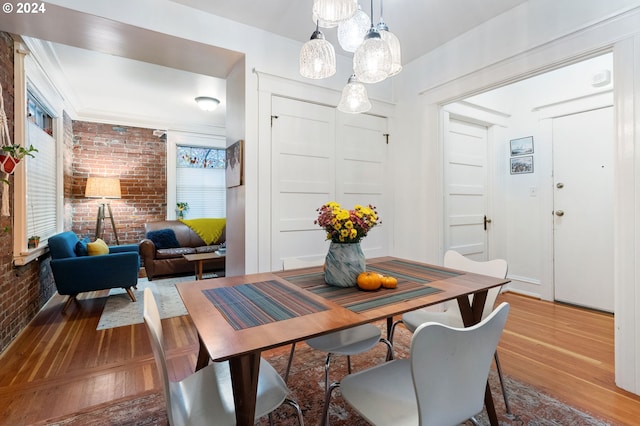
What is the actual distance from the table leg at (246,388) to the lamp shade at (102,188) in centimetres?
484

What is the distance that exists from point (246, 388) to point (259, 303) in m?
0.35

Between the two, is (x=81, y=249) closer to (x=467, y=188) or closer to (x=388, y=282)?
(x=388, y=282)

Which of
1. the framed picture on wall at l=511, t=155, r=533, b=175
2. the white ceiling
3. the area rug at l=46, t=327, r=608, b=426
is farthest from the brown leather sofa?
the framed picture on wall at l=511, t=155, r=533, b=175

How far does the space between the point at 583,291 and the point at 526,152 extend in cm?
167

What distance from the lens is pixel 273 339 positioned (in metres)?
0.89

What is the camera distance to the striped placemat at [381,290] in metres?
1.24

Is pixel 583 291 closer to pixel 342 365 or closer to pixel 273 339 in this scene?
pixel 342 365

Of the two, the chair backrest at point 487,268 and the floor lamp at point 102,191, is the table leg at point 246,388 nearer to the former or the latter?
the chair backrest at point 487,268

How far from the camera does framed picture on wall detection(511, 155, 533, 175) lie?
3.65 metres

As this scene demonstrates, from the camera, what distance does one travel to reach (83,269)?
123 inches

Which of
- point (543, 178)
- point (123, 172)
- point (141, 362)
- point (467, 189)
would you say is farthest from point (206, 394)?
point (123, 172)

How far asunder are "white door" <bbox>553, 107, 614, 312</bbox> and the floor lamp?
19.8ft

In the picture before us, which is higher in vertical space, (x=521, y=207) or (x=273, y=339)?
(x=521, y=207)

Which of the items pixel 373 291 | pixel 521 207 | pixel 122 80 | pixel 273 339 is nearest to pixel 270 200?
pixel 373 291
